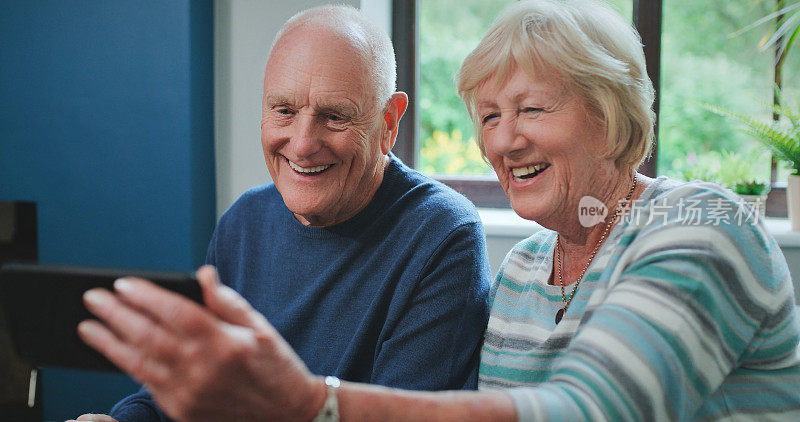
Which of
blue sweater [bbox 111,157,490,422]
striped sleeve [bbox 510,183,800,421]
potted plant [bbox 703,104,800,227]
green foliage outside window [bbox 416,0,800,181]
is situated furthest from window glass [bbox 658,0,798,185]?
striped sleeve [bbox 510,183,800,421]

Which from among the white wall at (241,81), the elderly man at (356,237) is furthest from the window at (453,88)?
the elderly man at (356,237)

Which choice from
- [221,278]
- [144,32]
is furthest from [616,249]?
[144,32]

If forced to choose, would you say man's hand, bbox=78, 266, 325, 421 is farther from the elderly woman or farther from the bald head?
the bald head

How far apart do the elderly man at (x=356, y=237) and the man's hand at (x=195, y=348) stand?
25.8 inches

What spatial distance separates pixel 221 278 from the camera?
1601mm

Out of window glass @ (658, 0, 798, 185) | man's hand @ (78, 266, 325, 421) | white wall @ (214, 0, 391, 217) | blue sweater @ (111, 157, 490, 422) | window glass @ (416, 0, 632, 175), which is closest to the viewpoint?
man's hand @ (78, 266, 325, 421)

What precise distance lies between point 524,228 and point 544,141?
1.25 m

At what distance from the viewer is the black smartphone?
0.68 metres

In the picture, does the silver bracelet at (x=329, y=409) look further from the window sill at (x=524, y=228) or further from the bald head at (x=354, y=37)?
the window sill at (x=524, y=228)

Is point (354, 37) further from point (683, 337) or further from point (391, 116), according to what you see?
point (683, 337)

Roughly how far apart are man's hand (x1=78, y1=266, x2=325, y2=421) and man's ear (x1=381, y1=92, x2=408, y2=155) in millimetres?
908

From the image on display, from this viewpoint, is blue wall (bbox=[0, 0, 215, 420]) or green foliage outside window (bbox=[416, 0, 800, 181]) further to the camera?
green foliage outside window (bbox=[416, 0, 800, 181])

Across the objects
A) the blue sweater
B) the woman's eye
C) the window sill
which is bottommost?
the window sill

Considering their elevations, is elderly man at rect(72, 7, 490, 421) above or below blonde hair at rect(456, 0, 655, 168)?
below
